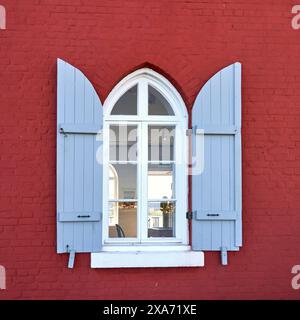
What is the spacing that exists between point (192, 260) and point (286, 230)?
923 mm

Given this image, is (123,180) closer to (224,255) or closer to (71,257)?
(71,257)

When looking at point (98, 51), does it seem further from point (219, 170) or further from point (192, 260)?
point (192, 260)

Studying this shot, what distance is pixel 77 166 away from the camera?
17.4ft

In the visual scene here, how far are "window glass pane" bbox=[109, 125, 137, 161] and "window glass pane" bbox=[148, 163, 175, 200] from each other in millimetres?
218

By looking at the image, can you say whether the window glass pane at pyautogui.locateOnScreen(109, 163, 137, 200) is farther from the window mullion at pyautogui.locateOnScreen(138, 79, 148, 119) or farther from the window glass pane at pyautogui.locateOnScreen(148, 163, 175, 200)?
the window mullion at pyautogui.locateOnScreen(138, 79, 148, 119)

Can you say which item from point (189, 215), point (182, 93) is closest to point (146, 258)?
point (189, 215)

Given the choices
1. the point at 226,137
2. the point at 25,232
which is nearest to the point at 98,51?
the point at 226,137

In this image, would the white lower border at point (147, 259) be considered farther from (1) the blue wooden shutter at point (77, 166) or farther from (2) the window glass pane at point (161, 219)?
(2) the window glass pane at point (161, 219)

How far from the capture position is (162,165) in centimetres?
560

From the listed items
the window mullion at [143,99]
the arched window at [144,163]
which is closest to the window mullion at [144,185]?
the arched window at [144,163]

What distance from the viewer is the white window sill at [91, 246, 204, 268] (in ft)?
17.4

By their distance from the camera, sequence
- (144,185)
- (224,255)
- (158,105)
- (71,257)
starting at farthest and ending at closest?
(158,105)
(144,185)
(224,255)
(71,257)

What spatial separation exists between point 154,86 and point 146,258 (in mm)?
1599

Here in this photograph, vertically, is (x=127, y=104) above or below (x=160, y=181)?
above
